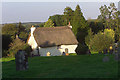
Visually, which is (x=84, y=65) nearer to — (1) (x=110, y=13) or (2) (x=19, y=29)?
(1) (x=110, y=13)

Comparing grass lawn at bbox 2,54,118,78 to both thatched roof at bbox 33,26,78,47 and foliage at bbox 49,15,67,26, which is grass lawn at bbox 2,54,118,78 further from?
foliage at bbox 49,15,67,26

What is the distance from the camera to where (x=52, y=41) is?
169ft

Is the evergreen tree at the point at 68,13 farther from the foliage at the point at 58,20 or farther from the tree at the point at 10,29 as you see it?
the tree at the point at 10,29

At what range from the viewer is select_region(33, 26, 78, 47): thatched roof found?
5094cm

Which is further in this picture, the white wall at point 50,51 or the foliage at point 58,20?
the foliage at point 58,20

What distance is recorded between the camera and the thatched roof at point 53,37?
5094cm

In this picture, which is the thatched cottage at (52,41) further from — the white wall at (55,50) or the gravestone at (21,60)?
the gravestone at (21,60)

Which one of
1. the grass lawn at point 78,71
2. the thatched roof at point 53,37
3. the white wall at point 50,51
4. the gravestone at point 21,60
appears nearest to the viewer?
the grass lawn at point 78,71

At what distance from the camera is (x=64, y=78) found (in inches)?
500

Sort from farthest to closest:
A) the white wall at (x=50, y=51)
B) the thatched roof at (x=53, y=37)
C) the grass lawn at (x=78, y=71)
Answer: the thatched roof at (x=53, y=37), the white wall at (x=50, y=51), the grass lawn at (x=78, y=71)

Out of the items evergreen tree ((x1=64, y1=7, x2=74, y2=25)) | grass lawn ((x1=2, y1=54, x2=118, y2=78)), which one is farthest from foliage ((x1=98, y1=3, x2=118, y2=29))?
grass lawn ((x1=2, y1=54, x2=118, y2=78))

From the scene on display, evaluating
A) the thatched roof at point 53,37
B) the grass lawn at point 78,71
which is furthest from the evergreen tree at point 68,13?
the grass lawn at point 78,71

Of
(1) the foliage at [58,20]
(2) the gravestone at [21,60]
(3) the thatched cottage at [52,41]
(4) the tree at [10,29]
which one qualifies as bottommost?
Answer: (2) the gravestone at [21,60]

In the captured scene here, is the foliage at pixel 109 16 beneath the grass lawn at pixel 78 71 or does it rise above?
above
